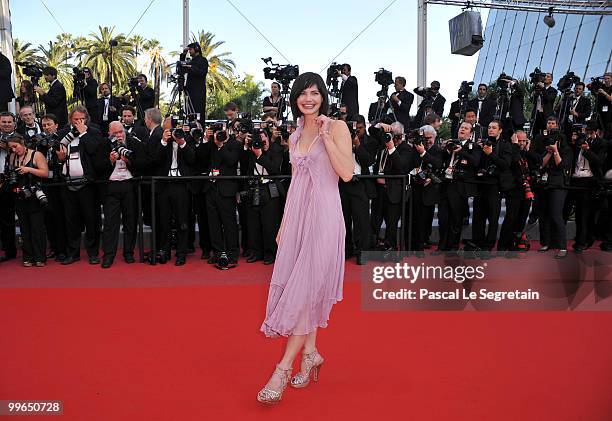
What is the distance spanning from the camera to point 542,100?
9.93 meters

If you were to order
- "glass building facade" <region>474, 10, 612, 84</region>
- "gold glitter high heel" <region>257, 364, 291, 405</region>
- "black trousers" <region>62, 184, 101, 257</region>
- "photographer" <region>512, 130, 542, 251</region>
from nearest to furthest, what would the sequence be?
1. "gold glitter high heel" <region>257, 364, 291, 405</region>
2. "black trousers" <region>62, 184, 101, 257</region>
3. "photographer" <region>512, 130, 542, 251</region>
4. "glass building facade" <region>474, 10, 612, 84</region>

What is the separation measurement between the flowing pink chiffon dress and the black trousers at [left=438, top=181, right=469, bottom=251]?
4.33 meters

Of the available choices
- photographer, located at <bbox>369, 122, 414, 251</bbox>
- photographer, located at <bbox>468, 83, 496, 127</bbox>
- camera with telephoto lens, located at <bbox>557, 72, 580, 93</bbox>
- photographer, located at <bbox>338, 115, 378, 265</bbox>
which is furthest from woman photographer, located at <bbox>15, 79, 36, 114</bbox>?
camera with telephoto lens, located at <bbox>557, 72, 580, 93</bbox>

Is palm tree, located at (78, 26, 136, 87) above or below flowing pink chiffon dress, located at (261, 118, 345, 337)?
above

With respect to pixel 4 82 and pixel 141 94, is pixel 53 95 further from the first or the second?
pixel 141 94

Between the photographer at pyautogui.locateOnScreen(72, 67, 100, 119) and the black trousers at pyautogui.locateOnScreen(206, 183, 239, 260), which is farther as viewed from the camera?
the photographer at pyautogui.locateOnScreen(72, 67, 100, 119)

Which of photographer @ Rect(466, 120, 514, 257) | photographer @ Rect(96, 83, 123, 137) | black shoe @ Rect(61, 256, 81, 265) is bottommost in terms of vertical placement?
black shoe @ Rect(61, 256, 81, 265)

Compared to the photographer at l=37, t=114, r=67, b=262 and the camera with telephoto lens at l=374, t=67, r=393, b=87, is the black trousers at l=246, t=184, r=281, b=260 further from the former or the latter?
the camera with telephoto lens at l=374, t=67, r=393, b=87

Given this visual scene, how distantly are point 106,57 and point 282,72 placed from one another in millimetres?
25629

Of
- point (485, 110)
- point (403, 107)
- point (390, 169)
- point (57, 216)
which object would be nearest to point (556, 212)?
point (390, 169)

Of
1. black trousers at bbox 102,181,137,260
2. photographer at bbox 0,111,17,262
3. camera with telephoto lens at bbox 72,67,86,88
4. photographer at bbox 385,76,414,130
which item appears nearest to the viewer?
photographer at bbox 0,111,17,262

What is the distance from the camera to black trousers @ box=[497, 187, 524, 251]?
7.42 meters

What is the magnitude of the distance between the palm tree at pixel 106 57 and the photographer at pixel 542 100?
25.5 m

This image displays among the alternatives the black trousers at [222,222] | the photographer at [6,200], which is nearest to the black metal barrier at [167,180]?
the black trousers at [222,222]
